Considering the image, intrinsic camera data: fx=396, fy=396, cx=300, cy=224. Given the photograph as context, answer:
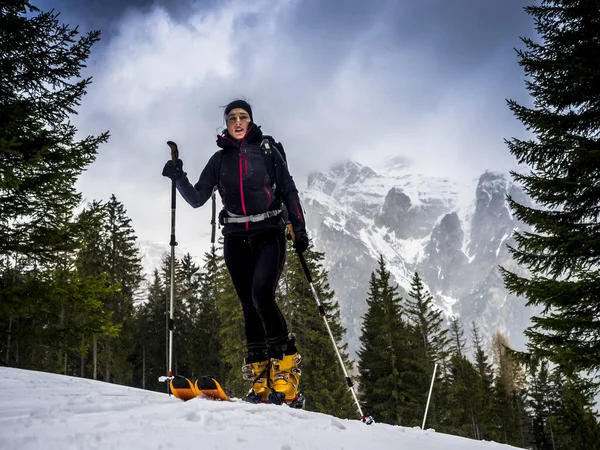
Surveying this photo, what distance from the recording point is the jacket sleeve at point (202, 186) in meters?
4.89

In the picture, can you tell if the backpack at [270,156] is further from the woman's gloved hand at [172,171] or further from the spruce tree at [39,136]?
the spruce tree at [39,136]

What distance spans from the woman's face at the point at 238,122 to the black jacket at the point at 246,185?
0.07m

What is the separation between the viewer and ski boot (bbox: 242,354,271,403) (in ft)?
14.8

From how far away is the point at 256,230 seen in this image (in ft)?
15.4

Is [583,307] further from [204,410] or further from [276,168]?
[204,410]

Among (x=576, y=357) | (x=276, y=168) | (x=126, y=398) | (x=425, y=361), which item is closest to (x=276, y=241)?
(x=276, y=168)

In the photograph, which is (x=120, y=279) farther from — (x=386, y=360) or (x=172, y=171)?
(x=172, y=171)

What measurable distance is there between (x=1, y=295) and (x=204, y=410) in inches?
357

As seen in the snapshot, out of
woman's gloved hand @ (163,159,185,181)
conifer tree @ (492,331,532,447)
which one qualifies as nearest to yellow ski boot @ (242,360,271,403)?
woman's gloved hand @ (163,159,185,181)

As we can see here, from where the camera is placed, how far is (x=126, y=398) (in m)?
3.38

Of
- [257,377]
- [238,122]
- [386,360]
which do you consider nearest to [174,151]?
[238,122]

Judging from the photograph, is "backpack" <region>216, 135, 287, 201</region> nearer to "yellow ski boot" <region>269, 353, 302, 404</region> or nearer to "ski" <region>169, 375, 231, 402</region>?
"yellow ski boot" <region>269, 353, 302, 404</region>

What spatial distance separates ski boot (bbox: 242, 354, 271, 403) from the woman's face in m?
2.74

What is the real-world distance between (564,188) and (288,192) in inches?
318
